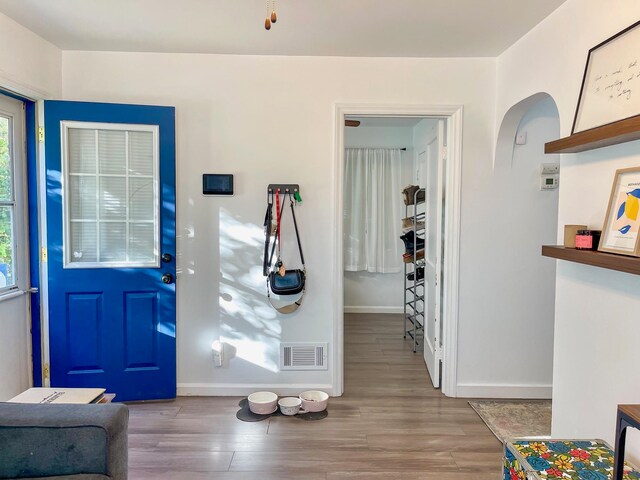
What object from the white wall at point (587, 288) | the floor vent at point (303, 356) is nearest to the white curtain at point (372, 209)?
the floor vent at point (303, 356)

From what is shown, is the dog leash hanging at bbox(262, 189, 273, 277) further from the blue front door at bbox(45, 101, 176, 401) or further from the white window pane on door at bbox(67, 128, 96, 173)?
the white window pane on door at bbox(67, 128, 96, 173)

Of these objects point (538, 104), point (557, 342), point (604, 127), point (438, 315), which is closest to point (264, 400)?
point (438, 315)

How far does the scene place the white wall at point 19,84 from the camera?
239 cm

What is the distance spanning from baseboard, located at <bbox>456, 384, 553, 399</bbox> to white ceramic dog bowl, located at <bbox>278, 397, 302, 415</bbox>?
4.07ft

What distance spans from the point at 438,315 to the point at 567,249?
1562mm

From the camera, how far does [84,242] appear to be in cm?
279

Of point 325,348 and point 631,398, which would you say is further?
point 325,348

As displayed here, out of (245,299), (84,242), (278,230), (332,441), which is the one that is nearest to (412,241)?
(278,230)

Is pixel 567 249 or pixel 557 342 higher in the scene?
pixel 567 249

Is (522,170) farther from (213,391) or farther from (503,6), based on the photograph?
(213,391)

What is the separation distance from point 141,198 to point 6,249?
0.88 metres

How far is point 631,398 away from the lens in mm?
1596

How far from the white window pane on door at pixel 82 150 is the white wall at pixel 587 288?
2898 mm

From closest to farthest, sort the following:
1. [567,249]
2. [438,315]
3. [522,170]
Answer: [567,249] → [522,170] → [438,315]
